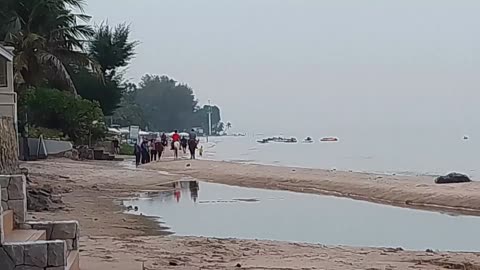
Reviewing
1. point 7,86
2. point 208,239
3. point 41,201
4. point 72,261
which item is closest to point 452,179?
point 41,201

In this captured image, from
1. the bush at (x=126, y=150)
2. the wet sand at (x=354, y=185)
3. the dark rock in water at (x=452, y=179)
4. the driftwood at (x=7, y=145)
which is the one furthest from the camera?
the bush at (x=126, y=150)

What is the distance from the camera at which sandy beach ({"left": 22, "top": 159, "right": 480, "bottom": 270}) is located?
9.71 metres

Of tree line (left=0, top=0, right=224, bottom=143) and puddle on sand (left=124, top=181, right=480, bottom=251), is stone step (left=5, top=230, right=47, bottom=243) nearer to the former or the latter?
puddle on sand (left=124, top=181, right=480, bottom=251)

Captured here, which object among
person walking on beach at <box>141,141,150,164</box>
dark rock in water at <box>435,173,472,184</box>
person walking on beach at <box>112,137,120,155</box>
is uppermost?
person walking on beach at <box>112,137,120,155</box>

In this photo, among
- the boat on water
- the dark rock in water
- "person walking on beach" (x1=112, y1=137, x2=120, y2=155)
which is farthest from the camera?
the boat on water

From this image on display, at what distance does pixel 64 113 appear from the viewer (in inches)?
1481

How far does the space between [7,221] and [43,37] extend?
28.9 m

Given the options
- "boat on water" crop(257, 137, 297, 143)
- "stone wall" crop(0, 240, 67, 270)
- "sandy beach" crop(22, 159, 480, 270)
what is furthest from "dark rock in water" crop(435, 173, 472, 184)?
"boat on water" crop(257, 137, 297, 143)

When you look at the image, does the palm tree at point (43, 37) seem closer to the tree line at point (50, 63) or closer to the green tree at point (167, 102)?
the tree line at point (50, 63)

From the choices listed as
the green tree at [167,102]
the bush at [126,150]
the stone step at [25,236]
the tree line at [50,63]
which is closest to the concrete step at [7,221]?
the stone step at [25,236]

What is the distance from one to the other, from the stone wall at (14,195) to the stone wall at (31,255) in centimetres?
93

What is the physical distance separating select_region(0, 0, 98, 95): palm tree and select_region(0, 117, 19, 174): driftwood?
20.6 metres

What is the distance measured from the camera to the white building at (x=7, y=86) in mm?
11008

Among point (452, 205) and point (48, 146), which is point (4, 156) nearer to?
point (452, 205)
